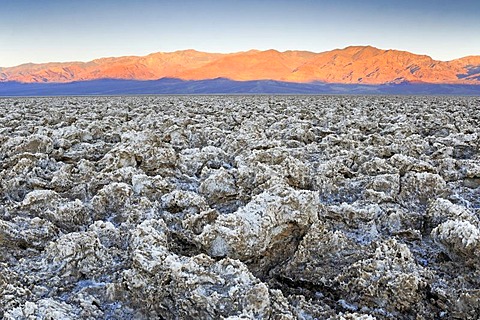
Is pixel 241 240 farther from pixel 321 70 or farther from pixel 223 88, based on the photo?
pixel 321 70

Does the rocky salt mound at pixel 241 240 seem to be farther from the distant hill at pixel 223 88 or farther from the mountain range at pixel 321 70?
the mountain range at pixel 321 70

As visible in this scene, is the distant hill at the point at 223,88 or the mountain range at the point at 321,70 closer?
the distant hill at the point at 223,88

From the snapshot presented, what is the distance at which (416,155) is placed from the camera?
4.70m

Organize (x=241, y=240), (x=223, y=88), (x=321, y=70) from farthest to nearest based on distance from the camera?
1. (x=321, y=70)
2. (x=223, y=88)
3. (x=241, y=240)

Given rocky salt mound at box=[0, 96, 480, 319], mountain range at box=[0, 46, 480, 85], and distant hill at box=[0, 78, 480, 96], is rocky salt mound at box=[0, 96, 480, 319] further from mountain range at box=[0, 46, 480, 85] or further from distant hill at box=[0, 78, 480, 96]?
mountain range at box=[0, 46, 480, 85]

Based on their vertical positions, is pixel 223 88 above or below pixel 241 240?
below

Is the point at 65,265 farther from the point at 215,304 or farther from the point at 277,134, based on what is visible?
the point at 277,134

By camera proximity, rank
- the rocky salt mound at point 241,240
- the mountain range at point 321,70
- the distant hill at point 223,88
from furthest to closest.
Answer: the mountain range at point 321,70 < the distant hill at point 223,88 < the rocky salt mound at point 241,240

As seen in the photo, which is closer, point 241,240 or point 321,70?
point 241,240

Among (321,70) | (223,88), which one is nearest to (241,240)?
(223,88)

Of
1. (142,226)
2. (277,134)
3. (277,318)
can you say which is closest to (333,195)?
(142,226)

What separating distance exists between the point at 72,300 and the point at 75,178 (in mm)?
1932

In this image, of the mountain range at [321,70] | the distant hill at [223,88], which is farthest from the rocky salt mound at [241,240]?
the mountain range at [321,70]

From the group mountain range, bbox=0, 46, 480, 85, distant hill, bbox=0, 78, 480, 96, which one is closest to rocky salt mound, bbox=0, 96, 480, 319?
distant hill, bbox=0, 78, 480, 96
